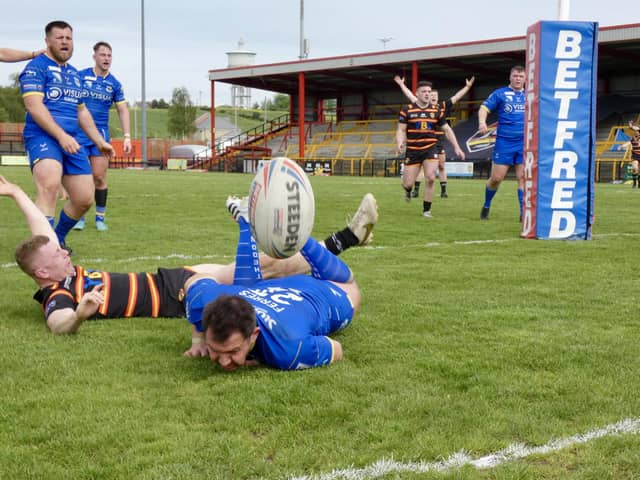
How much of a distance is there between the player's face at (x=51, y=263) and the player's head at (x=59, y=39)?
10.8 feet

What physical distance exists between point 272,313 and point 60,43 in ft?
15.6

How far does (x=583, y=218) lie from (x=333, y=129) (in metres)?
40.4

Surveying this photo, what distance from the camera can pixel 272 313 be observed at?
11.8 ft

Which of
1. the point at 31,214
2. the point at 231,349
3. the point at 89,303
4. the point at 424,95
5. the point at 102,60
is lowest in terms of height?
the point at 231,349

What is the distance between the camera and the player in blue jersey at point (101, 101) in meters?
9.72

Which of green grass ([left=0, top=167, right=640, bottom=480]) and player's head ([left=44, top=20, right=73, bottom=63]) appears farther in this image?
player's head ([left=44, top=20, right=73, bottom=63])

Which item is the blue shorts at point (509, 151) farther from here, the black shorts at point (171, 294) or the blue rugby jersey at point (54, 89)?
the black shorts at point (171, 294)

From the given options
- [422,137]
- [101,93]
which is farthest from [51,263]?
[422,137]

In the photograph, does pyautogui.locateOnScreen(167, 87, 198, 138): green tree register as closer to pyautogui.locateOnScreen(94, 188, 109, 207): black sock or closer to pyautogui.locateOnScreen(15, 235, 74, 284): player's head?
pyautogui.locateOnScreen(94, 188, 109, 207): black sock

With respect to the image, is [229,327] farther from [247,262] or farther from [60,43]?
[60,43]

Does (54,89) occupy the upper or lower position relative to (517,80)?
lower

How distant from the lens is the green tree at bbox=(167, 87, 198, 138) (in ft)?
298

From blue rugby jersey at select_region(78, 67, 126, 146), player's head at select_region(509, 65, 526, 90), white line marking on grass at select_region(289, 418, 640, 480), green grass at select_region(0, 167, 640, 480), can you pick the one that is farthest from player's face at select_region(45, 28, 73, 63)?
player's head at select_region(509, 65, 526, 90)

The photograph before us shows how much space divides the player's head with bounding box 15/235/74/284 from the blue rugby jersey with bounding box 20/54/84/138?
301 cm
